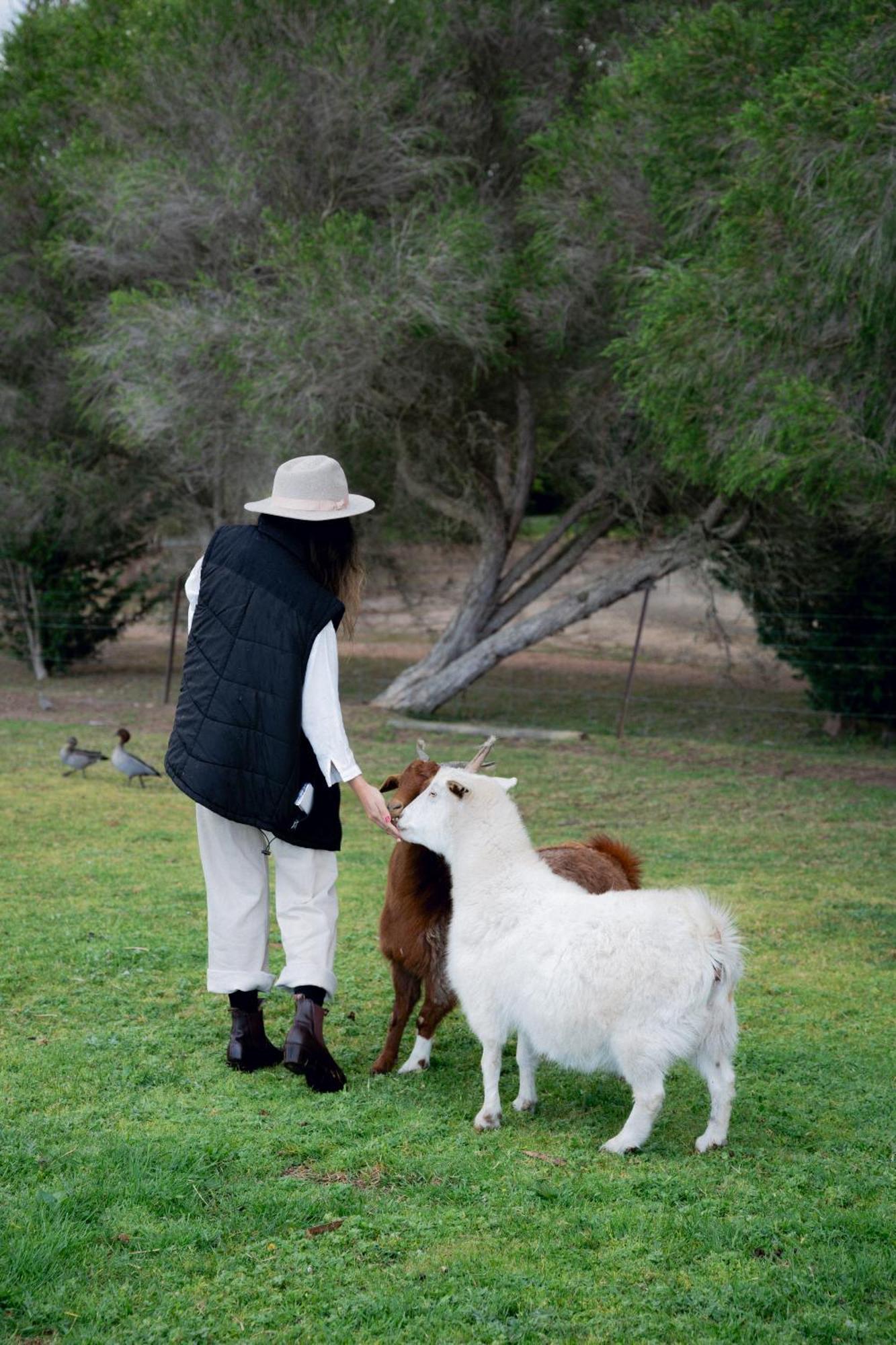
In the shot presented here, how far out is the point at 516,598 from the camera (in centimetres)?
1708

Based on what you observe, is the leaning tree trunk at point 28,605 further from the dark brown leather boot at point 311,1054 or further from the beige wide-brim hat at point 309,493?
the dark brown leather boot at point 311,1054

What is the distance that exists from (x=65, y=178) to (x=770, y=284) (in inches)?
405

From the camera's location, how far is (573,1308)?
3143 millimetres

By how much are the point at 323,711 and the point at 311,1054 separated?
1214 millimetres

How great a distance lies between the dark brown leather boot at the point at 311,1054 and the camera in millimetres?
4570

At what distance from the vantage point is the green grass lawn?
3.12 metres

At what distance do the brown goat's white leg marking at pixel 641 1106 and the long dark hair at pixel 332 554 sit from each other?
1.86m

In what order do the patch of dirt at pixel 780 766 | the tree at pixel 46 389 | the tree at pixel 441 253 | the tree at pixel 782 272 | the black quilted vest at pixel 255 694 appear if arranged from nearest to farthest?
the black quilted vest at pixel 255 694 → the tree at pixel 782 272 → the tree at pixel 441 253 → the patch of dirt at pixel 780 766 → the tree at pixel 46 389

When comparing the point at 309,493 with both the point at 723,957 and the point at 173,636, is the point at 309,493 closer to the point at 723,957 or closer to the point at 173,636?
the point at 723,957

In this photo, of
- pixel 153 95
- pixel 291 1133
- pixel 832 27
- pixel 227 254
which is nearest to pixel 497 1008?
pixel 291 1133

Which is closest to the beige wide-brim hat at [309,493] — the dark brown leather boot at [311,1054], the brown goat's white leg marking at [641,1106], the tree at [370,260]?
the dark brown leather boot at [311,1054]

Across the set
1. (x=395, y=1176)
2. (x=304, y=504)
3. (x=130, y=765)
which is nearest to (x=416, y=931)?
(x=395, y=1176)

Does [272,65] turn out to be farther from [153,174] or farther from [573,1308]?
[573,1308]

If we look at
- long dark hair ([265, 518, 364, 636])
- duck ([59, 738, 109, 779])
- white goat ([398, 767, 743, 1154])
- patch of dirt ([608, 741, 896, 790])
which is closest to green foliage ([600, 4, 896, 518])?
patch of dirt ([608, 741, 896, 790])
